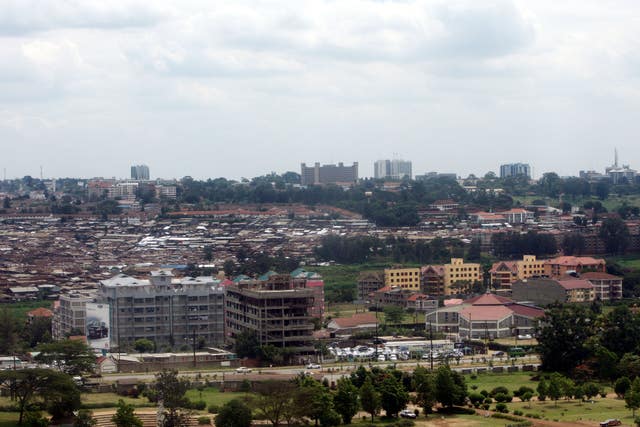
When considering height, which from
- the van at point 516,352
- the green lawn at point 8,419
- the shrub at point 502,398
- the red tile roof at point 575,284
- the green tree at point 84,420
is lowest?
the van at point 516,352

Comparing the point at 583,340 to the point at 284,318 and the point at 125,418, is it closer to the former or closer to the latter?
the point at 284,318

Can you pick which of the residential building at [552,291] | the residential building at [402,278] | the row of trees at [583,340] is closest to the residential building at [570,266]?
the residential building at [552,291]

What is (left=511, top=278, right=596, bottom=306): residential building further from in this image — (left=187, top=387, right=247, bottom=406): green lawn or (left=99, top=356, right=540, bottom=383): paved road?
(left=187, top=387, right=247, bottom=406): green lawn

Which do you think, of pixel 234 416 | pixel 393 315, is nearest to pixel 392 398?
pixel 234 416

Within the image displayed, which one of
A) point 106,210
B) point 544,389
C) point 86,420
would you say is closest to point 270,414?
point 86,420

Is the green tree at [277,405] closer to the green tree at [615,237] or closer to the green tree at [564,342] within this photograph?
the green tree at [564,342]

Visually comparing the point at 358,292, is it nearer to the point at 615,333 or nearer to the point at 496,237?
the point at 496,237
